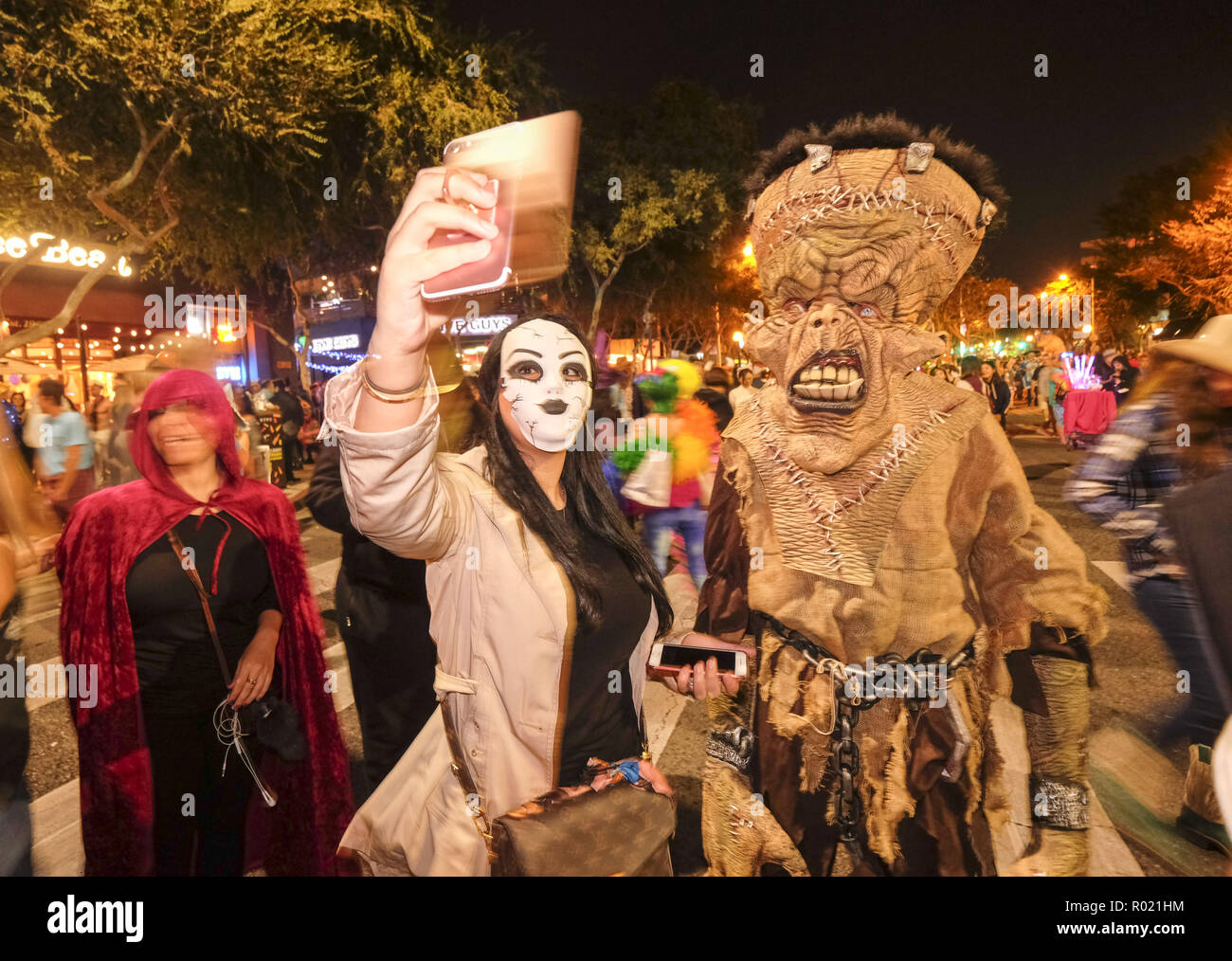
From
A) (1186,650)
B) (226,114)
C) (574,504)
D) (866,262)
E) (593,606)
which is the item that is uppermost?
(226,114)

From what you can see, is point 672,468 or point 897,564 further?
point 672,468

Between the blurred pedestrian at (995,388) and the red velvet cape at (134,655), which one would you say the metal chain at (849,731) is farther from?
the blurred pedestrian at (995,388)

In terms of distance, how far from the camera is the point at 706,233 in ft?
47.1

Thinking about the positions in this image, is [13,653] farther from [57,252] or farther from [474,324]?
[57,252]

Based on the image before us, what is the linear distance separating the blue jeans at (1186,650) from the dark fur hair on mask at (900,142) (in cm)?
142

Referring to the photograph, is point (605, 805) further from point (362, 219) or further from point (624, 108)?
point (624, 108)

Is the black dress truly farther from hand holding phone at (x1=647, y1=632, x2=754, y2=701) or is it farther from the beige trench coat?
hand holding phone at (x1=647, y1=632, x2=754, y2=701)

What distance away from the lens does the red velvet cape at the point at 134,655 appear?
2.41m

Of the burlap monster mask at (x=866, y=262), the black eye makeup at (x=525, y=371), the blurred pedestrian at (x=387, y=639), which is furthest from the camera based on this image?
the blurred pedestrian at (x=387, y=639)

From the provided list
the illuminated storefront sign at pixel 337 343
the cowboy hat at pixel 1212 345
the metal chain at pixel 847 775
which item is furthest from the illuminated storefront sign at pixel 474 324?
the cowboy hat at pixel 1212 345

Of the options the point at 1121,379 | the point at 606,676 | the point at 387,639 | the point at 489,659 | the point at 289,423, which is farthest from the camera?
the point at 289,423

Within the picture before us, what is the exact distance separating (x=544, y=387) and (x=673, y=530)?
345cm

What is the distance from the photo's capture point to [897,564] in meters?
2.17

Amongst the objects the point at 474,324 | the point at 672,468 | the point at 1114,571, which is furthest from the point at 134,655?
the point at 1114,571
